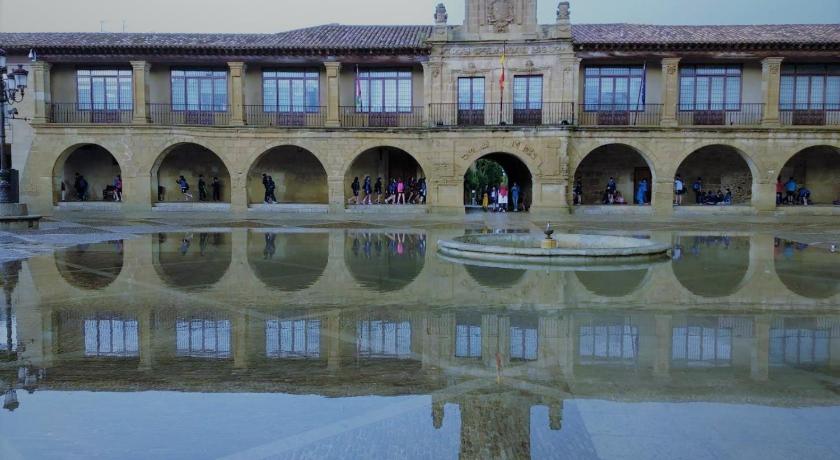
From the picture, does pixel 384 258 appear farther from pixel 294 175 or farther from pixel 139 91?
pixel 139 91

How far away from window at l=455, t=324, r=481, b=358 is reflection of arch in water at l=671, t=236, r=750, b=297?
371cm

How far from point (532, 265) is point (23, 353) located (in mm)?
7688

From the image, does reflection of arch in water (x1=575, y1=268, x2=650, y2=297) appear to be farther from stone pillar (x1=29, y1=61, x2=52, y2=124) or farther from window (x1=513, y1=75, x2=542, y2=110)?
stone pillar (x1=29, y1=61, x2=52, y2=124)

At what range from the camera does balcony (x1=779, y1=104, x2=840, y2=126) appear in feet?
92.4

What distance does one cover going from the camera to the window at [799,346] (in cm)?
533

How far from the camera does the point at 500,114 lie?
28.0 metres

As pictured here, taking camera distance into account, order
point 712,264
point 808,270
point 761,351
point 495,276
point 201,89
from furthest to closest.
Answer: point 201,89 < point 712,264 < point 808,270 < point 495,276 < point 761,351

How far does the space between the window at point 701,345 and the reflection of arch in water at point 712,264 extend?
2.23 m

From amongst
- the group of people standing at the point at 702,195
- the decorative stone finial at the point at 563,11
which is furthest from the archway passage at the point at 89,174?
the group of people standing at the point at 702,195

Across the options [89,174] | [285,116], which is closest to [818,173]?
[285,116]

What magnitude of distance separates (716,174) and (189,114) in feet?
80.5

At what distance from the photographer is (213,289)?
8.78 m

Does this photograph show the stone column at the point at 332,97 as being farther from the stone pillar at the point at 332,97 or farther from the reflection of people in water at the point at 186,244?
the reflection of people in water at the point at 186,244

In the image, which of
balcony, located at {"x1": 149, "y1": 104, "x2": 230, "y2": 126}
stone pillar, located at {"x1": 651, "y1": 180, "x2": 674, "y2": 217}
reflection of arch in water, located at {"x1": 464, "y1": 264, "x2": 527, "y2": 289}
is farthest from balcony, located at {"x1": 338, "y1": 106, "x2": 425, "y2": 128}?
reflection of arch in water, located at {"x1": 464, "y1": 264, "x2": 527, "y2": 289}
